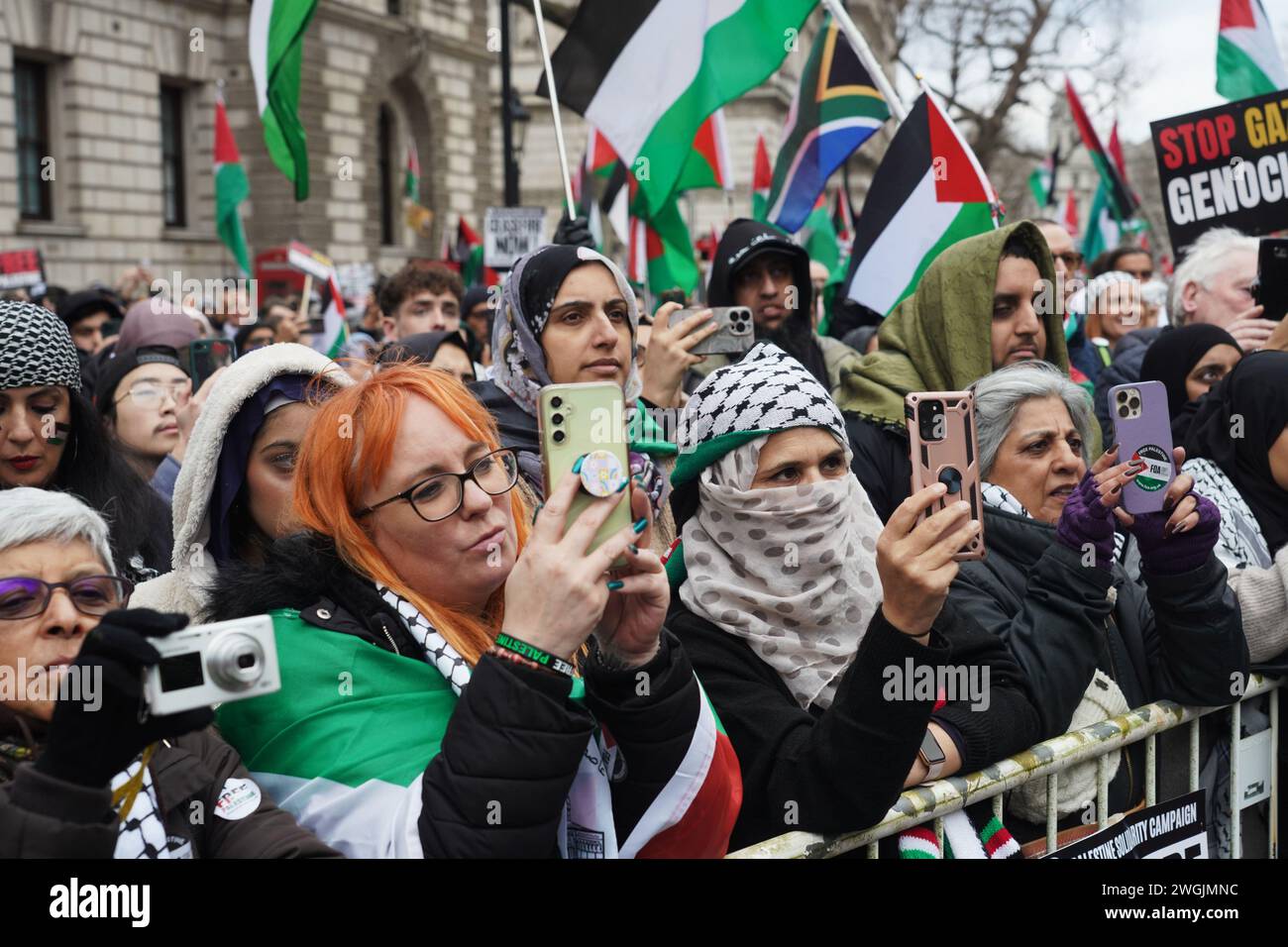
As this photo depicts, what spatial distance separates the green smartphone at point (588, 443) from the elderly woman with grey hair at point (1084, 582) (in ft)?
4.78

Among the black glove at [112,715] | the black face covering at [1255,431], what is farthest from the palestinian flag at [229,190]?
the black glove at [112,715]

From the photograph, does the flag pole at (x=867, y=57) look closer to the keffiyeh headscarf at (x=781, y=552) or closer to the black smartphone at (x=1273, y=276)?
the black smartphone at (x=1273, y=276)

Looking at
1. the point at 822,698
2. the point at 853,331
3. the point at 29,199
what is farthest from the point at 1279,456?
the point at 29,199

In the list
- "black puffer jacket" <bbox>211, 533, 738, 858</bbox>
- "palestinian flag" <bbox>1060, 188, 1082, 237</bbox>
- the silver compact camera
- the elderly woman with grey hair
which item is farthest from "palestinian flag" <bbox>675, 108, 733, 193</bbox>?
"palestinian flag" <bbox>1060, 188, 1082, 237</bbox>

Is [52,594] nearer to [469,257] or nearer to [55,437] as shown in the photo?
[55,437]

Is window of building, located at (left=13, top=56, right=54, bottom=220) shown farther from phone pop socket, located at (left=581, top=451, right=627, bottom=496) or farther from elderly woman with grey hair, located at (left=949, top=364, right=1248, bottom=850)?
phone pop socket, located at (left=581, top=451, right=627, bottom=496)

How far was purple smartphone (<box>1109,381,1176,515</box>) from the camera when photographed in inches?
120

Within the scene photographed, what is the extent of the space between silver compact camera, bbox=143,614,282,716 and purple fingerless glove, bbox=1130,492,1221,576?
2235mm

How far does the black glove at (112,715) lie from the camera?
160 centimetres

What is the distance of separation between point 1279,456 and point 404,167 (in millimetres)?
29290
